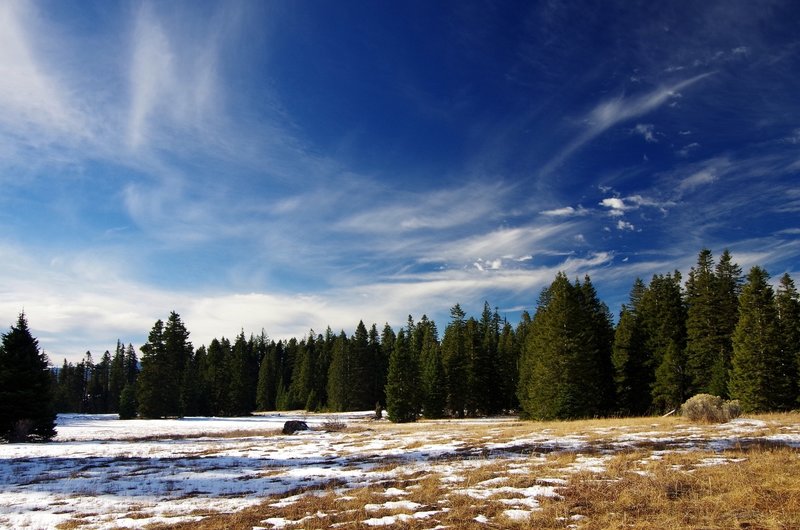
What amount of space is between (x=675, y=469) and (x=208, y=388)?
79.7 m

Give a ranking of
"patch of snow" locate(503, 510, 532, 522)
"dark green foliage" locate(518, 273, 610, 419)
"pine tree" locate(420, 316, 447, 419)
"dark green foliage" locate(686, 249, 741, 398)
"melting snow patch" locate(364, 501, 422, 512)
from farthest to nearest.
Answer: "pine tree" locate(420, 316, 447, 419)
"dark green foliage" locate(686, 249, 741, 398)
"dark green foliage" locate(518, 273, 610, 419)
"melting snow patch" locate(364, 501, 422, 512)
"patch of snow" locate(503, 510, 532, 522)

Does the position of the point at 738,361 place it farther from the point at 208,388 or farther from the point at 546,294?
the point at 208,388

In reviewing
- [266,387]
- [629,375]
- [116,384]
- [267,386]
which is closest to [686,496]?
[629,375]

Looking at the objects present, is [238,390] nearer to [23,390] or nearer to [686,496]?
[23,390]

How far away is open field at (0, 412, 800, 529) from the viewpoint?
8602mm

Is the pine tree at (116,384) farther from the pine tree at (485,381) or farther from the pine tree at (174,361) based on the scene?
the pine tree at (485,381)

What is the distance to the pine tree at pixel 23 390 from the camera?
30969mm

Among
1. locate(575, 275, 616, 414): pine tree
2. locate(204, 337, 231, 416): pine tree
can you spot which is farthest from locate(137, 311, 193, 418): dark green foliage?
locate(575, 275, 616, 414): pine tree

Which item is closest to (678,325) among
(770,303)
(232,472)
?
(770,303)

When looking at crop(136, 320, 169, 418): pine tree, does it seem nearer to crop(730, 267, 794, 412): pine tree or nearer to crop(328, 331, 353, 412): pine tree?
crop(328, 331, 353, 412): pine tree

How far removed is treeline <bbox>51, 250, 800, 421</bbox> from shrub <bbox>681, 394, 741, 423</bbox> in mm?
14373

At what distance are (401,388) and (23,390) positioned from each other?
3351 centimetres

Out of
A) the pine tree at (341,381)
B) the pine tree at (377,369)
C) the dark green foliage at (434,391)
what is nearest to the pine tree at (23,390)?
the dark green foliage at (434,391)

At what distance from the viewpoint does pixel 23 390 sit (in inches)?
1248
